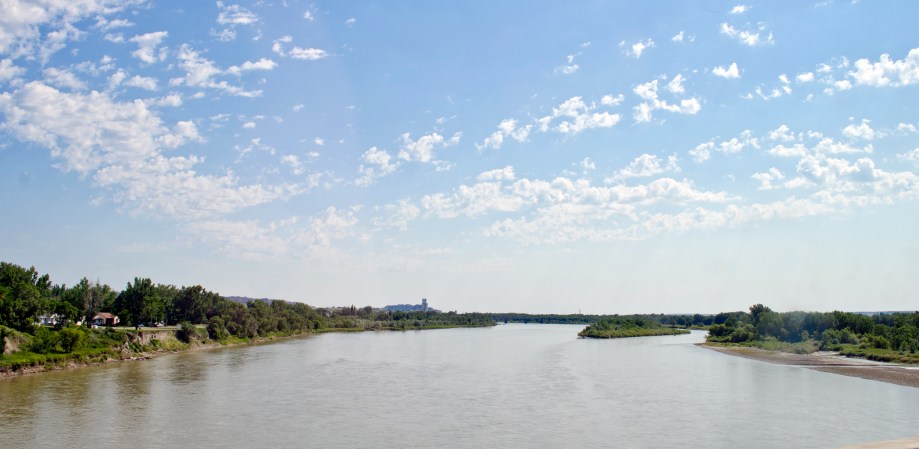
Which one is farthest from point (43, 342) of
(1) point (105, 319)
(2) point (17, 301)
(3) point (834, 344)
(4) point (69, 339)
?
(3) point (834, 344)

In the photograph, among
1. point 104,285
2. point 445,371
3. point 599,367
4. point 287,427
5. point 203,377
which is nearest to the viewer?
point 287,427

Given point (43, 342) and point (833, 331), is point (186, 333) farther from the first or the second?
point (833, 331)

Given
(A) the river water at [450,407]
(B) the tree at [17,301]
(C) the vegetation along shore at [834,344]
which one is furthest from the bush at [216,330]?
(C) the vegetation along shore at [834,344]

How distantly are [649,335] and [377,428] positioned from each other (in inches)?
4318

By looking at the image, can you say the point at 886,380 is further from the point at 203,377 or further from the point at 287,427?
the point at 203,377

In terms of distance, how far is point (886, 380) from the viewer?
4209cm

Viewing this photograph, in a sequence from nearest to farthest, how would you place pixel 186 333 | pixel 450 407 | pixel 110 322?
pixel 450 407, pixel 186 333, pixel 110 322

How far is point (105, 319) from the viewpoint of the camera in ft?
279

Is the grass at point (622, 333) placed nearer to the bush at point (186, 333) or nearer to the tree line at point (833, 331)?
the tree line at point (833, 331)

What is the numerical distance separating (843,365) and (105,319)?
3370 inches

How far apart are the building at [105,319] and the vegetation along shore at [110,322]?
118 mm

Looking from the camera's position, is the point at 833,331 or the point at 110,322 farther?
the point at 110,322

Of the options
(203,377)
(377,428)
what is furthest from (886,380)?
(203,377)

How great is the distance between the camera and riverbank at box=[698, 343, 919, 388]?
1702 inches
